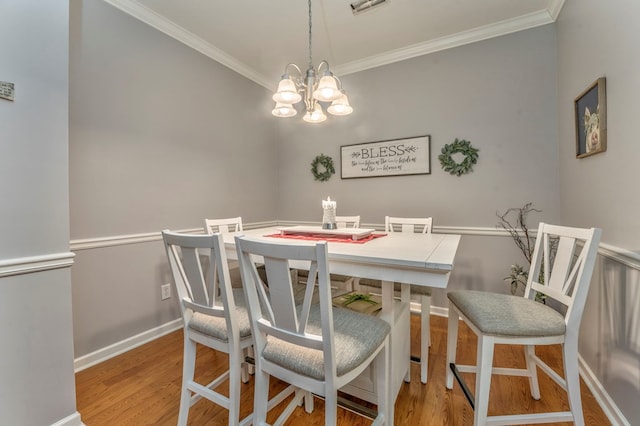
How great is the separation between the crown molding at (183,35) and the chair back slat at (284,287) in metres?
2.20

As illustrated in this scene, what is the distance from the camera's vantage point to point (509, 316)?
122cm

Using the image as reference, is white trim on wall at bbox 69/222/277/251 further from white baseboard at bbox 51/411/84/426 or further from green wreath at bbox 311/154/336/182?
green wreath at bbox 311/154/336/182

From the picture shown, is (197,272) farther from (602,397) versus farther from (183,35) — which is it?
(183,35)

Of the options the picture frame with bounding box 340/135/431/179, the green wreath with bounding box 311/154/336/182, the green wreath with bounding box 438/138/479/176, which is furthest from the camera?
the green wreath with bounding box 311/154/336/182

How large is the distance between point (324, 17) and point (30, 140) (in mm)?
2090

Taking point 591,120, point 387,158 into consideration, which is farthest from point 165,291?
point 591,120

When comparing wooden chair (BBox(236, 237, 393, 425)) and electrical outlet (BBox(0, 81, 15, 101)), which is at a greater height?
electrical outlet (BBox(0, 81, 15, 101))

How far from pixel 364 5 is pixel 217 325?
238 cm

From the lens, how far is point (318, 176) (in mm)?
3262

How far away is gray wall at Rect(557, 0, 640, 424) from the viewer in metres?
1.23

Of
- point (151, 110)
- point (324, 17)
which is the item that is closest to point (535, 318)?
point (324, 17)

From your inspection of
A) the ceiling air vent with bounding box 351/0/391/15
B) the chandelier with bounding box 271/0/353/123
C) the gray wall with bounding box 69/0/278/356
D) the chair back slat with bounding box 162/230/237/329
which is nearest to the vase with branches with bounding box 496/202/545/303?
the chandelier with bounding box 271/0/353/123

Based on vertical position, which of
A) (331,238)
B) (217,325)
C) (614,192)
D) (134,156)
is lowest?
(217,325)

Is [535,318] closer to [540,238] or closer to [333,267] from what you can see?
[540,238]
